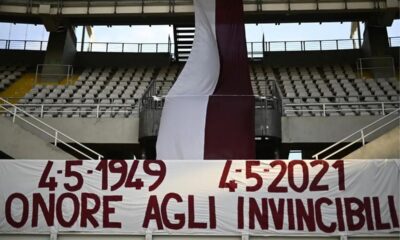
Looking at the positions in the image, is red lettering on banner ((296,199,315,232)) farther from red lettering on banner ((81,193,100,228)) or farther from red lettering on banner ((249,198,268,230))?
red lettering on banner ((81,193,100,228))

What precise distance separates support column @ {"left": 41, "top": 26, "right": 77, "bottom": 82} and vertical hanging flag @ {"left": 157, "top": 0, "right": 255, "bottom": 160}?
42.9 ft

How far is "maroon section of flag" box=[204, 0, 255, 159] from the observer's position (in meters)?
→ 11.9

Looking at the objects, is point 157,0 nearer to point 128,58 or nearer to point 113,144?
point 128,58

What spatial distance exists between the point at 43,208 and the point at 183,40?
1898 cm

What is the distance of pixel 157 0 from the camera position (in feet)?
76.4

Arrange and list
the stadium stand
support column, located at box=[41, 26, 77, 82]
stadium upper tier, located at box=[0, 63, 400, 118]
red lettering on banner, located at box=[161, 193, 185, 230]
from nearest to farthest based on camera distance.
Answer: red lettering on banner, located at box=[161, 193, 185, 230]
stadium upper tier, located at box=[0, 63, 400, 118]
the stadium stand
support column, located at box=[41, 26, 77, 82]

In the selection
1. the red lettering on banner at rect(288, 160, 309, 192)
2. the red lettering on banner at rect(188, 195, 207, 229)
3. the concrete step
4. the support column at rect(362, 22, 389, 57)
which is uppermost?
the support column at rect(362, 22, 389, 57)

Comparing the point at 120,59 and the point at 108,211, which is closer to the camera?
the point at 108,211

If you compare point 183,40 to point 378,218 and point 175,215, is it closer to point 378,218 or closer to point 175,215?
point 175,215

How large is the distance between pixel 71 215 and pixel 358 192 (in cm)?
574

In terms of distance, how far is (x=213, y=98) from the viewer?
12703 millimetres

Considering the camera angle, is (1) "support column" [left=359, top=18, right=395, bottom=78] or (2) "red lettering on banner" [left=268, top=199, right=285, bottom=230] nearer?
(2) "red lettering on banner" [left=268, top=199, right=285, bottom=230]

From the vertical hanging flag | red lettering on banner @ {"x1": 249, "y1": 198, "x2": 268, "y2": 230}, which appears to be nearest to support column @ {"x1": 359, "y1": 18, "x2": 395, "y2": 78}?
the vertical hanging flag

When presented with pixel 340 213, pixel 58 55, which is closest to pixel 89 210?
pixel 340 213
